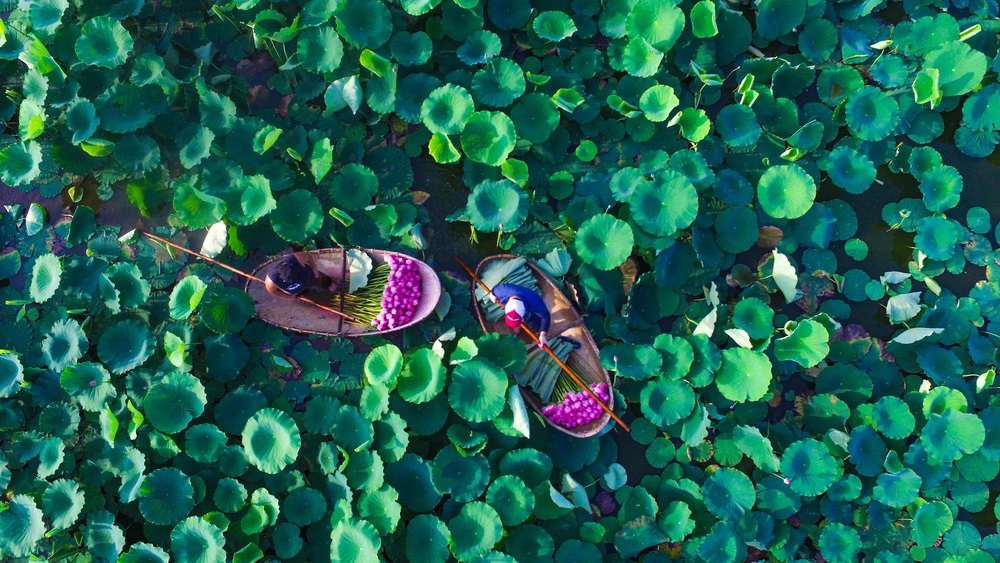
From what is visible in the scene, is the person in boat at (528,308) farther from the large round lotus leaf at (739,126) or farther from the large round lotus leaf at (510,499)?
the large round lotus leaf at (739,126)

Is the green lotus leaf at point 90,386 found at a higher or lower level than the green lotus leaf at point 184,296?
lower

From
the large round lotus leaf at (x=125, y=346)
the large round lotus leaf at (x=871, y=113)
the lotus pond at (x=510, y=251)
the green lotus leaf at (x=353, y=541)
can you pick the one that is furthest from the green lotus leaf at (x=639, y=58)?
the large round lotus leaf at (x=125, y=346)

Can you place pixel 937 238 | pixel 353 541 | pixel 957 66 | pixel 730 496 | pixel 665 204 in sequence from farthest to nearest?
pixel 957 66
pixel 937 238
pixel 665 204
pixel 730 496
pixel 353 541

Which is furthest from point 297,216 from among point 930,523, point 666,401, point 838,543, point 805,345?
point 930,523

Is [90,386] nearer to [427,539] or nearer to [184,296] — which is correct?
[184,296]

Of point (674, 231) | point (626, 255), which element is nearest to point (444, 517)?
point (626, 255)

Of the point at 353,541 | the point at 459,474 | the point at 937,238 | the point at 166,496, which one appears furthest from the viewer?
the point at 937,238
